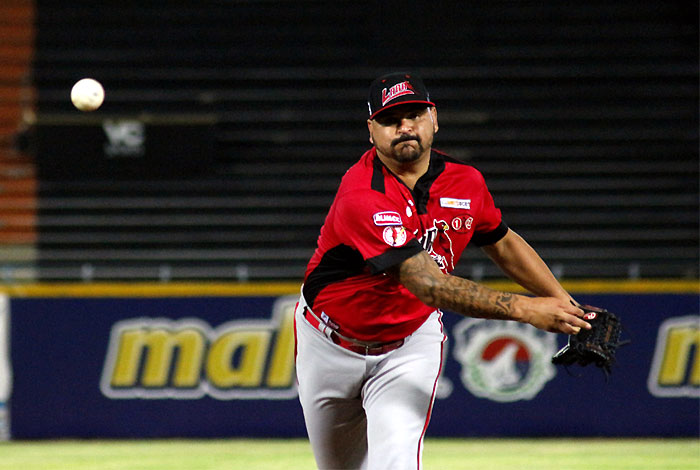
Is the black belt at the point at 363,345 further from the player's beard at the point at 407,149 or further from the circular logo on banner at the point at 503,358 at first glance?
the circular logo on banner at the point at 503,358

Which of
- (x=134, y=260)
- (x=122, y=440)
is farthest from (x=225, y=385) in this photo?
(x=134, y=260)

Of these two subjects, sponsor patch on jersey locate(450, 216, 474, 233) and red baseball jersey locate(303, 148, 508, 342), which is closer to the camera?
red baseball jersey locate(303, 148, 508, 342)

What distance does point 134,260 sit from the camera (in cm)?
1041

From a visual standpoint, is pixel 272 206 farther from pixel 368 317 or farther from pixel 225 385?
pixel 368 317

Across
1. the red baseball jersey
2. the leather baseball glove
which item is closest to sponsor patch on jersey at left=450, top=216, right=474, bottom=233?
the red baseball jersey

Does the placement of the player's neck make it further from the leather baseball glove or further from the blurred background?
the blurred background

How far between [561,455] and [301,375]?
3.71m

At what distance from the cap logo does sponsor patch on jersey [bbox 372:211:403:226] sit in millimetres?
454

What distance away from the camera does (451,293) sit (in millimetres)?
3646

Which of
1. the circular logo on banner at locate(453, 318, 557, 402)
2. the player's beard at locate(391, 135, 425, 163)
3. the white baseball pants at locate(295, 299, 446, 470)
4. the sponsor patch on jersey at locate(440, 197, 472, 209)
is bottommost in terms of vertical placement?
the circular logo on banner at locate(453, 318, 557, 402)

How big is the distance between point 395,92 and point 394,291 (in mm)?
809

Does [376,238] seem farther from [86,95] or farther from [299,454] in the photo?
[299,454]

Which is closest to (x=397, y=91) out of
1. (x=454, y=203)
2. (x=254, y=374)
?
(x=454, y=203)

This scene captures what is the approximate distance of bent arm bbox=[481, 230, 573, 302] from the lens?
4301 millimetres
